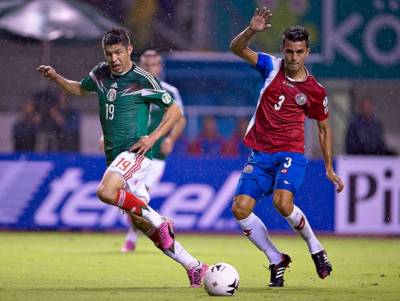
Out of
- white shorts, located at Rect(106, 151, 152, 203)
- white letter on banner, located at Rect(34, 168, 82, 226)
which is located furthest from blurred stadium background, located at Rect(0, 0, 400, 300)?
white shorts, located at Rect(106, 151, 152, 203)

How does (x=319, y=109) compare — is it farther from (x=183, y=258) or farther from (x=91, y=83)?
(x=91, y=83)

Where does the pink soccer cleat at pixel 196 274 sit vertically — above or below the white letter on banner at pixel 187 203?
above

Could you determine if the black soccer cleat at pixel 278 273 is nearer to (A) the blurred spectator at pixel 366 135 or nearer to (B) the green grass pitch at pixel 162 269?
(B) the green grass pitch at pixel 162 269

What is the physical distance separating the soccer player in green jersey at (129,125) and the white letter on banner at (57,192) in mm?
5715

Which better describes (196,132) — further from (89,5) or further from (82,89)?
(82,89)

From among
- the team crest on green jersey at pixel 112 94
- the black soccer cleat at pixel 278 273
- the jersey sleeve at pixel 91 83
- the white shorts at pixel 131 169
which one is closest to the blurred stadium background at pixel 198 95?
the jersey sleeve at pixel 91 83

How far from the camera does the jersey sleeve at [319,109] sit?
9.41 metres

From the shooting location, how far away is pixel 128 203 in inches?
352

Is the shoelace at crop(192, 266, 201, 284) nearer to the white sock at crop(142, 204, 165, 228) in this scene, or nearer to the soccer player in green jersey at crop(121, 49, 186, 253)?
the white sock at crop(142, 204, 165, 228)

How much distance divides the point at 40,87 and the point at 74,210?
270 cm

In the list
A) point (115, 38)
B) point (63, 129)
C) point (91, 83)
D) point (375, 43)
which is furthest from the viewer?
point (375, 43)

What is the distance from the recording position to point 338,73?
17.8m

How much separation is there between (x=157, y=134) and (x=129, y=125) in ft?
1.22

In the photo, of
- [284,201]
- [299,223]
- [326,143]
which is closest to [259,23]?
[326,143]
